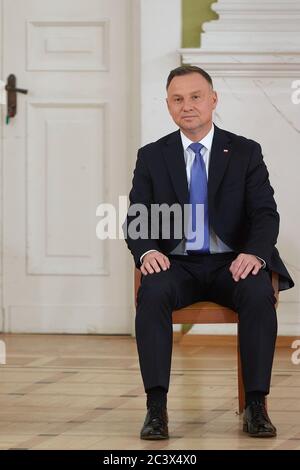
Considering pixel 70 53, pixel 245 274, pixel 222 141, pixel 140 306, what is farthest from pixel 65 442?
pixel 70 53

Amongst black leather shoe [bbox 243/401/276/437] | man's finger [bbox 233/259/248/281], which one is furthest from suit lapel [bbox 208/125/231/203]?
black leather shoe [bbox 243/401/276/437]

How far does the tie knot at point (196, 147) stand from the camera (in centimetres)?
374

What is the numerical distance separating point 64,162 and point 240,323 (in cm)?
234

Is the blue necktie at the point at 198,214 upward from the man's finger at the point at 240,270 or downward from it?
upward

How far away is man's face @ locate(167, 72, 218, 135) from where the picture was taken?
12.0ft

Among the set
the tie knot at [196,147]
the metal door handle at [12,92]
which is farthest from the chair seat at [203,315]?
the metal door handle at [12,92]

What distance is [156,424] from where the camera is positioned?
11.0ft

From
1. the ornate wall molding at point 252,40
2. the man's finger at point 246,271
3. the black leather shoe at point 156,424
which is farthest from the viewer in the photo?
the ornate wall molding at point 252,40

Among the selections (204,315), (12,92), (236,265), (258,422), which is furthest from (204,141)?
(12,92)

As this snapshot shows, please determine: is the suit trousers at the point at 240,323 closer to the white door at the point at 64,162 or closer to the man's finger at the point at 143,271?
the man's finger at the point at 143,271

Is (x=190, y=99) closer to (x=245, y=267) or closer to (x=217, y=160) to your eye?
(x=217, y=160)

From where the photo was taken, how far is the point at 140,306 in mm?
3430

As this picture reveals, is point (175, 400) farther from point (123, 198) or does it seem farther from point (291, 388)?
point (123, 198)

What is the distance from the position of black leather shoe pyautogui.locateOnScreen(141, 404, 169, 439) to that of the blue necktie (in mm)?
584
